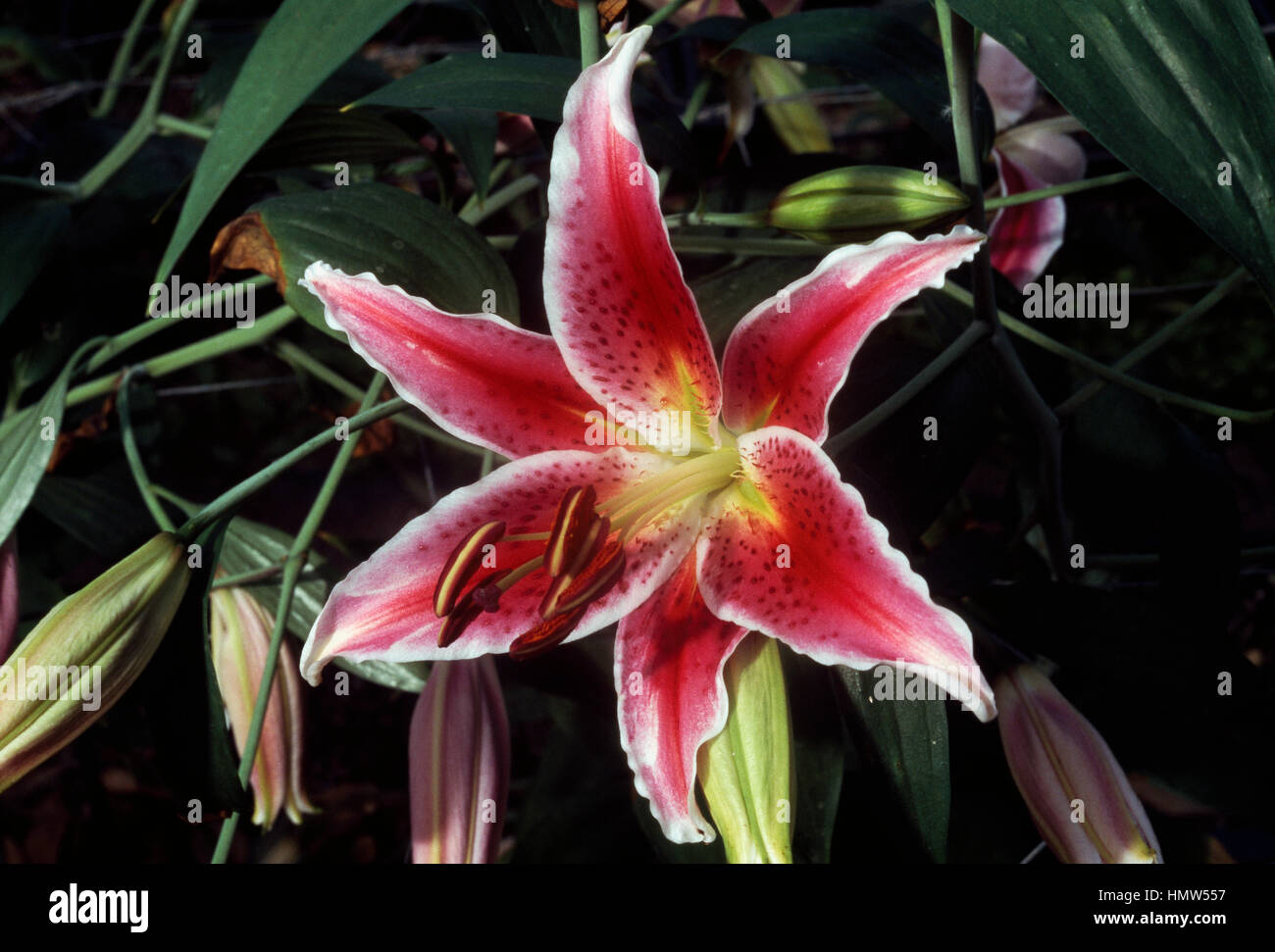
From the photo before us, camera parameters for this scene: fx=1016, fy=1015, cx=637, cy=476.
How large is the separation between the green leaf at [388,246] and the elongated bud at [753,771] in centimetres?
21

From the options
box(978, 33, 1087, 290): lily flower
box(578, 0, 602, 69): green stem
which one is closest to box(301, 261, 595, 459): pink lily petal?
box(578, 0, 602, 69): green stem

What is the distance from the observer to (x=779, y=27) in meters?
0.51

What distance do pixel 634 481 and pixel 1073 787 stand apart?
217 mm

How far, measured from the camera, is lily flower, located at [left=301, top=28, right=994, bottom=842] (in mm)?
329

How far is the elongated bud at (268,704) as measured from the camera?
0.53 m

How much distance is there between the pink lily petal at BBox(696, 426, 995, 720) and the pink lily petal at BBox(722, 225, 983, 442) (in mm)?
13

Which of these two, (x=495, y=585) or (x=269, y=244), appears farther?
(x=269, y=244)

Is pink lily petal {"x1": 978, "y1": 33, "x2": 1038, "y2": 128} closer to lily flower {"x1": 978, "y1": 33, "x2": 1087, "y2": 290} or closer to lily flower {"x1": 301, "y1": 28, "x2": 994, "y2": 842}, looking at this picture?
lily flower {"x1": 978, "y1": 33, "x2": 1087, "y2": 290}

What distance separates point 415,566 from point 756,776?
14 cm

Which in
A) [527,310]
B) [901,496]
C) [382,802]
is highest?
[527,310]

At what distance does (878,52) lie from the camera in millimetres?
517

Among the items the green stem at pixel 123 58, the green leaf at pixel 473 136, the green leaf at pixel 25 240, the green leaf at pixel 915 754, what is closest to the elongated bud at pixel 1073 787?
the green leaf at pixel 915 754

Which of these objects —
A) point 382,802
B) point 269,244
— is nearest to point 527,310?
point 269,244

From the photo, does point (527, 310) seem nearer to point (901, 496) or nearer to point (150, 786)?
point (901, 496)
